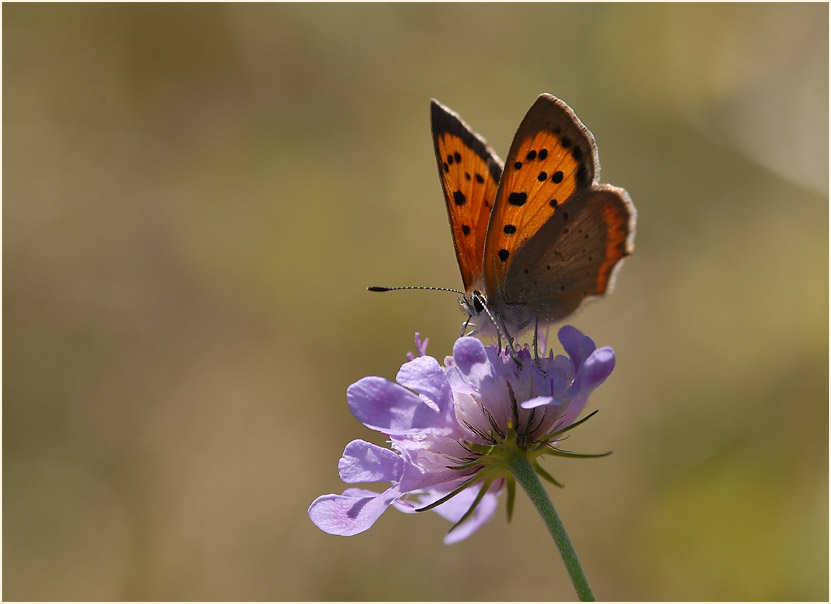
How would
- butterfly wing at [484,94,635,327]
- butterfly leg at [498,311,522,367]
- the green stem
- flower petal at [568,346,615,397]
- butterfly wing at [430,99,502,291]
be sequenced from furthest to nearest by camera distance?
butterfly wing at [430,99,502,291], butterfly wing at [484,94,635,327], butterfly leg at [498,311,522,367], flower petal at [568,346,615,397], the green stem

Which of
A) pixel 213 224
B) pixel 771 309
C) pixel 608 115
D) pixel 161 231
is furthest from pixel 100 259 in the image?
pixel 771 309

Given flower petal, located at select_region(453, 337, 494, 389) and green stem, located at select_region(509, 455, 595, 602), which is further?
flower petal, located at select_region(453, 337, 494, 389)

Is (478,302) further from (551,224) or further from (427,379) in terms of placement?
(427,379)

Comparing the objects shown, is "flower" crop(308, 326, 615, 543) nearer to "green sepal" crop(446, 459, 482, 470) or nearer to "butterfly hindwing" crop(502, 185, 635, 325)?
"green sepal" crop(446, 459, 482, 470)

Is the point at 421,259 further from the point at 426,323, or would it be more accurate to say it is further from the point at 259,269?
the point at 259,269

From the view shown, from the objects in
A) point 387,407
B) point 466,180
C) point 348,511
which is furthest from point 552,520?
point 466,180

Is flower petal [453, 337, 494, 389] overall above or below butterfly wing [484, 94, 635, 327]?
below

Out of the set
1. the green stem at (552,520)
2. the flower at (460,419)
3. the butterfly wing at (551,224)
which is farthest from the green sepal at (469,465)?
the butterfly wing at (551,224)

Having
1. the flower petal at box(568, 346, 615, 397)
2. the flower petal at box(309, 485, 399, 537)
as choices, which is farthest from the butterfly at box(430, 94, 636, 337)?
the flower petal at box(309, 485, 399, 537)
